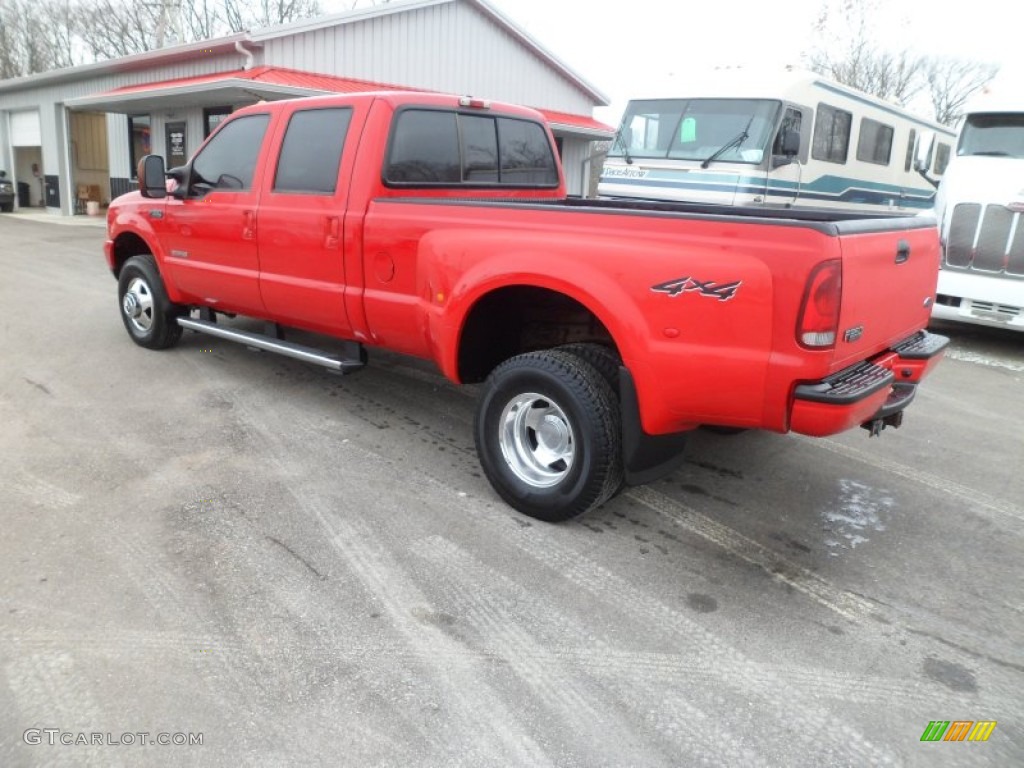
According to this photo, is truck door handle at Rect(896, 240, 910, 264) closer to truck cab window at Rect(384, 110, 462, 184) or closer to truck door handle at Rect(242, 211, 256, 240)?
truck cab window at Rect(384, 110, 462, 184)

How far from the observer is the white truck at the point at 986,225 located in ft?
26.0

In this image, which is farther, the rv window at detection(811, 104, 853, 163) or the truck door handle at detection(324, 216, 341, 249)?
the rv window at detection(811, 104, 853, 163)

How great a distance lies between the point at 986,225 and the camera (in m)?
8.10

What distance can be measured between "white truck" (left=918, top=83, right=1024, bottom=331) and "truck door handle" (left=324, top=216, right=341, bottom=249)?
22.5ft

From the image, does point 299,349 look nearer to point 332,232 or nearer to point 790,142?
point 332,232

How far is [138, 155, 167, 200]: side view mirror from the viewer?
5660 mm

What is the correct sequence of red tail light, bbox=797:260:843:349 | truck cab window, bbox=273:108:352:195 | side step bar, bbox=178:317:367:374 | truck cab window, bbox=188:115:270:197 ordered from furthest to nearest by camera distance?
truck cab window, bbox=188:115:270:197 < side step bar, bbox=178:317:367:374 < truck cab window, bbox=273:108:352:195 < red tail light, bbox=797:260:843:349

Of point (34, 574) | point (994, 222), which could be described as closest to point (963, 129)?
point (994, 222)

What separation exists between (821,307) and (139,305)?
578cm

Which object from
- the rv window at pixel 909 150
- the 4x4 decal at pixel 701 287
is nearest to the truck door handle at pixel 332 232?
the 4x4 decal at pixel 701 287

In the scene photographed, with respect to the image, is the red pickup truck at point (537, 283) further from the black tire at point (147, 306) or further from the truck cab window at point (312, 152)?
the black tire at point (147, 306)

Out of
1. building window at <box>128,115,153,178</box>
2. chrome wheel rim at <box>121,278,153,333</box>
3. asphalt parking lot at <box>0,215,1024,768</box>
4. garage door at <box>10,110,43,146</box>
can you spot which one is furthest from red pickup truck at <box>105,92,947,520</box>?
garage door at <box>10,110,43,146</box>

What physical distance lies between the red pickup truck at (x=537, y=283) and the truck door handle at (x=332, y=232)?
0.01 metres

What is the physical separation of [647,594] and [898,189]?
1295cm
